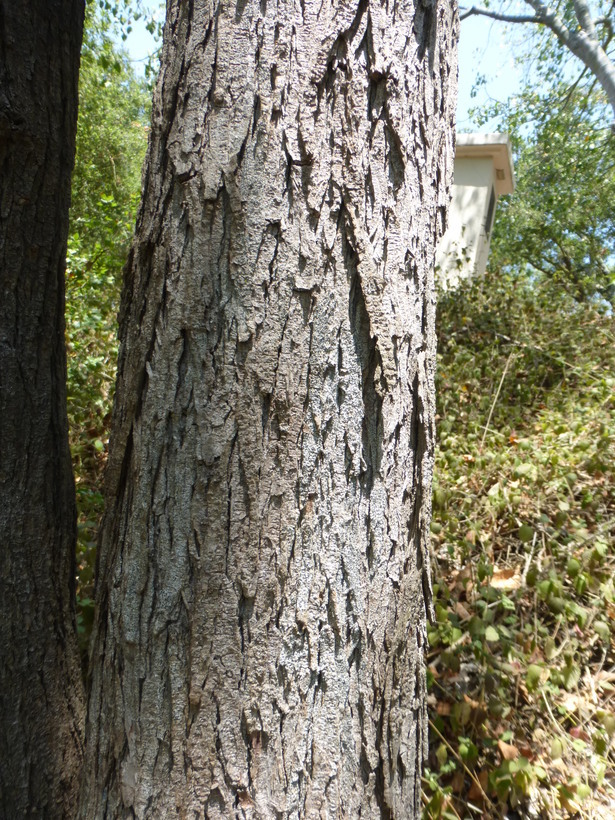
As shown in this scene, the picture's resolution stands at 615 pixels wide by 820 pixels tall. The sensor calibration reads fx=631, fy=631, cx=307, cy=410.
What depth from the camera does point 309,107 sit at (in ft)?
3.97

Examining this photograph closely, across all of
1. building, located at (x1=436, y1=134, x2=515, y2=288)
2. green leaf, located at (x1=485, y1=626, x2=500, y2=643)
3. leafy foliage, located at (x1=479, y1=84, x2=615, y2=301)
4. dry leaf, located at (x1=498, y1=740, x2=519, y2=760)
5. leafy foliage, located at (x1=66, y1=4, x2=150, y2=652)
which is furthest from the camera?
leafy foliage, located at (x1=479, y1=84, x2=615, y2=301)

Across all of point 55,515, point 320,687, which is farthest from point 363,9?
point 55,515

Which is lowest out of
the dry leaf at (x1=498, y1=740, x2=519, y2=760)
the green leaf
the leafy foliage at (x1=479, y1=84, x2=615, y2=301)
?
the dry leaf at (x1=498, y1=740, x2=519, y2=760)

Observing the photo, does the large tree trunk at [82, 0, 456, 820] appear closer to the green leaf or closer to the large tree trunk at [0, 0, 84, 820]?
the large tree trunk at [0, 0, 84, 820]

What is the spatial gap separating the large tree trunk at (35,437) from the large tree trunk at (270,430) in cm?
Answer: 61

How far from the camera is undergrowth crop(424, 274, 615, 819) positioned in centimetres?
242

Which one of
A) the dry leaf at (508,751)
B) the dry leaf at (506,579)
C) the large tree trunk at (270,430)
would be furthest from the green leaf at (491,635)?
the large tree trunk at (270,430)

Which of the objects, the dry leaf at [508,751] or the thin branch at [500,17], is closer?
the dry leaf at [508,751]

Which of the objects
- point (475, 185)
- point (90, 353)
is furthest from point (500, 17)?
point (90, 353)

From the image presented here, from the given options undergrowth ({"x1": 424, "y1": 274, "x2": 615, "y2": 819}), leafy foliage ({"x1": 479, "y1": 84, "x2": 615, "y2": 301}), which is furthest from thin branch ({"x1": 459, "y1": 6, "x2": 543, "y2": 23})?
undergrowth ({"x1": 424, "y1": 274, "x2": 615, "y2": 819})

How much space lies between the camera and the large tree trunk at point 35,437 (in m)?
1.76

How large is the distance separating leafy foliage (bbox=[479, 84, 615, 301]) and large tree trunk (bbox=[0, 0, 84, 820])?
14236 millimetres

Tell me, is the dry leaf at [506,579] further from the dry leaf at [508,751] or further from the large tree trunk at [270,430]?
the large tree trunk at [270,430]

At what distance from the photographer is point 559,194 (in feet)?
63.9
